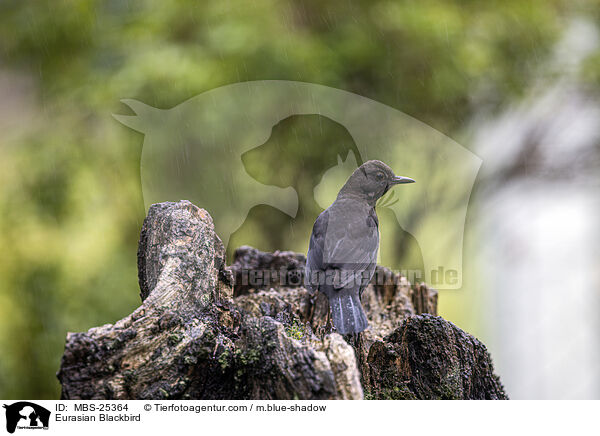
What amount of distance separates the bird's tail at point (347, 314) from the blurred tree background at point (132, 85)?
125cm

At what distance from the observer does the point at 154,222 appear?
87.3 inches

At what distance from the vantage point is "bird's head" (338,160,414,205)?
2.53 m

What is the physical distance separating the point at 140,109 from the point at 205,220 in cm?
165

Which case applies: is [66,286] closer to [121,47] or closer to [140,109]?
[140,109]

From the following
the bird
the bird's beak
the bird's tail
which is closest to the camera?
the bird's tail

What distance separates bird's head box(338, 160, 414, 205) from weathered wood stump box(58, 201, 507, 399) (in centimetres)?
56
